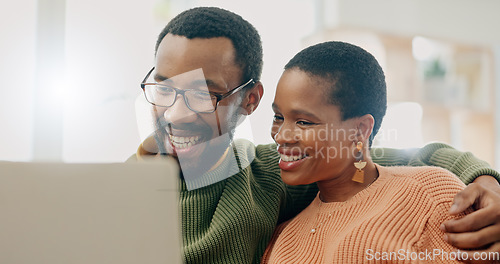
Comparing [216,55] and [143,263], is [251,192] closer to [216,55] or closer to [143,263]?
[216,55]

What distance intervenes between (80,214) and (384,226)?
494mm

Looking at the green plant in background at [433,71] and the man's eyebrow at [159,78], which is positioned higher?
the man's eyebrow at [159,78]

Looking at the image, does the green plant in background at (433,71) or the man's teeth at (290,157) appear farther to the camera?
the green plant in background at (433,71)

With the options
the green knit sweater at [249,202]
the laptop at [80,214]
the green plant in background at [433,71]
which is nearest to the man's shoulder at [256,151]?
the green knit sweater at [249,202]

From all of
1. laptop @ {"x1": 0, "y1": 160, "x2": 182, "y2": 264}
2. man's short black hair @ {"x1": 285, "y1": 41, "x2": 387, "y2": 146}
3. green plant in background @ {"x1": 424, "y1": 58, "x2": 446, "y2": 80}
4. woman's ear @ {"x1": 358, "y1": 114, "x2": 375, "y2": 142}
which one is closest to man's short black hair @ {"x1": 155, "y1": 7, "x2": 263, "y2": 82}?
man's short black hair @ {"x1": 285, "y1": 41, "x2": 387, "y2": 146}

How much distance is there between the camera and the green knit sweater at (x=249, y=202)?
92 cm

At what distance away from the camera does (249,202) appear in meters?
0.96

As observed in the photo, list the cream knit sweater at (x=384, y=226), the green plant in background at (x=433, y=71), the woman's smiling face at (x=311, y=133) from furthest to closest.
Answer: the green plant in background at (x=433, y=71), the woman's smiling face at (x=311, y=133), the cream knit sweater at (x=384, y=226)

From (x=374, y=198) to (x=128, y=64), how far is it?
3.76 ft

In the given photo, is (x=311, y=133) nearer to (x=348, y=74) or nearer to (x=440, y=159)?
(x=348, y=74)

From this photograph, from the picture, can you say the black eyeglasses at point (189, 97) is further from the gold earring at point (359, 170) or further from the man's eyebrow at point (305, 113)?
the gold earring at point (359, 170)

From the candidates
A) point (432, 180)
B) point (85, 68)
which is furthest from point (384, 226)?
point (85, 68)

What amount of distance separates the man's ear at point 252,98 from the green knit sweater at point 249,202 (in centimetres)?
9

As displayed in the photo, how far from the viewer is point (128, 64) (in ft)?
5.58
